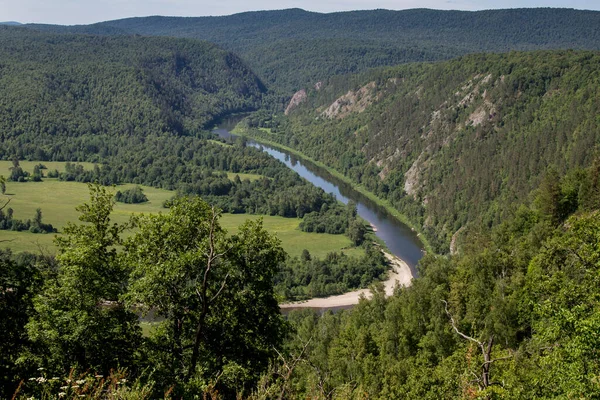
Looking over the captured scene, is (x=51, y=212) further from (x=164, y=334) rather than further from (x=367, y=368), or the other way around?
A: (x=164, y=334)

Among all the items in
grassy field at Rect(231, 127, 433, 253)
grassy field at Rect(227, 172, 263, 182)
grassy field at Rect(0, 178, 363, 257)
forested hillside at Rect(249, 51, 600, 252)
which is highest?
forested hillside at Rect(249, 51, 600, 252)

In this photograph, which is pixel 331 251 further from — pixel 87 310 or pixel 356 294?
pixel 87 310

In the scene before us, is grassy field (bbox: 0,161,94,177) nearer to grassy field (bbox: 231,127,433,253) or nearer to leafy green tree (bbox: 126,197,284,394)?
grassy field (bbox: 231,127,433,253)

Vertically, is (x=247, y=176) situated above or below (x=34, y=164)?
above

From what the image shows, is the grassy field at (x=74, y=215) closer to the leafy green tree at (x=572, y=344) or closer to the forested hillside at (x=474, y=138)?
the forested hillside at (x=474, y=138)

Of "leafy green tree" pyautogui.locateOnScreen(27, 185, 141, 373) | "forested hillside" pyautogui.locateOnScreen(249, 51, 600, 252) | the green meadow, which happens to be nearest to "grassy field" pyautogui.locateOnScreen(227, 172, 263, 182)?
Result: the green meadow

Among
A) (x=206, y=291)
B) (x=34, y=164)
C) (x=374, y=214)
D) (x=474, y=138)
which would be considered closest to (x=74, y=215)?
(x=34, y=164)
